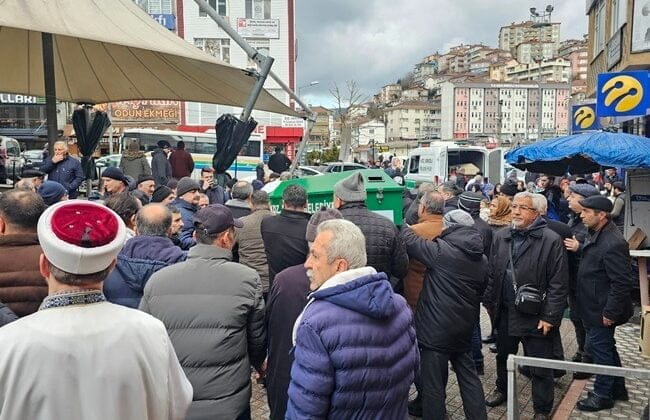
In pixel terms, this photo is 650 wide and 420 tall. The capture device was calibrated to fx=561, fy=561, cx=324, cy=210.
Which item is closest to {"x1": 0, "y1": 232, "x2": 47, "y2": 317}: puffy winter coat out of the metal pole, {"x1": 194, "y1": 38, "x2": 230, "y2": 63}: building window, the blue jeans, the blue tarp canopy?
the blue jeans

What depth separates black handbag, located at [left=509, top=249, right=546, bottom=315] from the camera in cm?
480

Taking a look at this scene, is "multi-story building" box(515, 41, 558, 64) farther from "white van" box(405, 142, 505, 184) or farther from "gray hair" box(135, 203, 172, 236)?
"gray hair" box(135, 203, 172, 236)

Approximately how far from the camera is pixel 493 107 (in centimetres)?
12138

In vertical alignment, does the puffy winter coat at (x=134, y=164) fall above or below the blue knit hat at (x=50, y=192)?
above

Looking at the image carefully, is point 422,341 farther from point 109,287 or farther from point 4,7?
point 4,7

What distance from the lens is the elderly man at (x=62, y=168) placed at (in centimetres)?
786

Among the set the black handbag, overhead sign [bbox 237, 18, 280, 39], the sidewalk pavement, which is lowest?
the sidewalk pavement

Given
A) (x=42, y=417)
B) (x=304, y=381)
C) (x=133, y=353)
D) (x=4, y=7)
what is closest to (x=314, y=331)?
(x=304, y=381)

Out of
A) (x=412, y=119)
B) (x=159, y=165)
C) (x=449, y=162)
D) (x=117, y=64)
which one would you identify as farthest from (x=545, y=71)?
(x=117, y=64)

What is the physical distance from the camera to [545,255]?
483 centimetres

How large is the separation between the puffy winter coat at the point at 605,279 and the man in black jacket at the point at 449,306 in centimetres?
134

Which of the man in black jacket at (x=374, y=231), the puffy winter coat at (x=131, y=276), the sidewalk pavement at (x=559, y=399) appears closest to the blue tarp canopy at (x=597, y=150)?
the sidewalk pavement at (x=559, y=399)

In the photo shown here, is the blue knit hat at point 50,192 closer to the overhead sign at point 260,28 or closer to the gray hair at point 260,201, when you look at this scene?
the gray hair at point 260,201

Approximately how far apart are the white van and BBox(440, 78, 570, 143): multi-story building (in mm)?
94192
